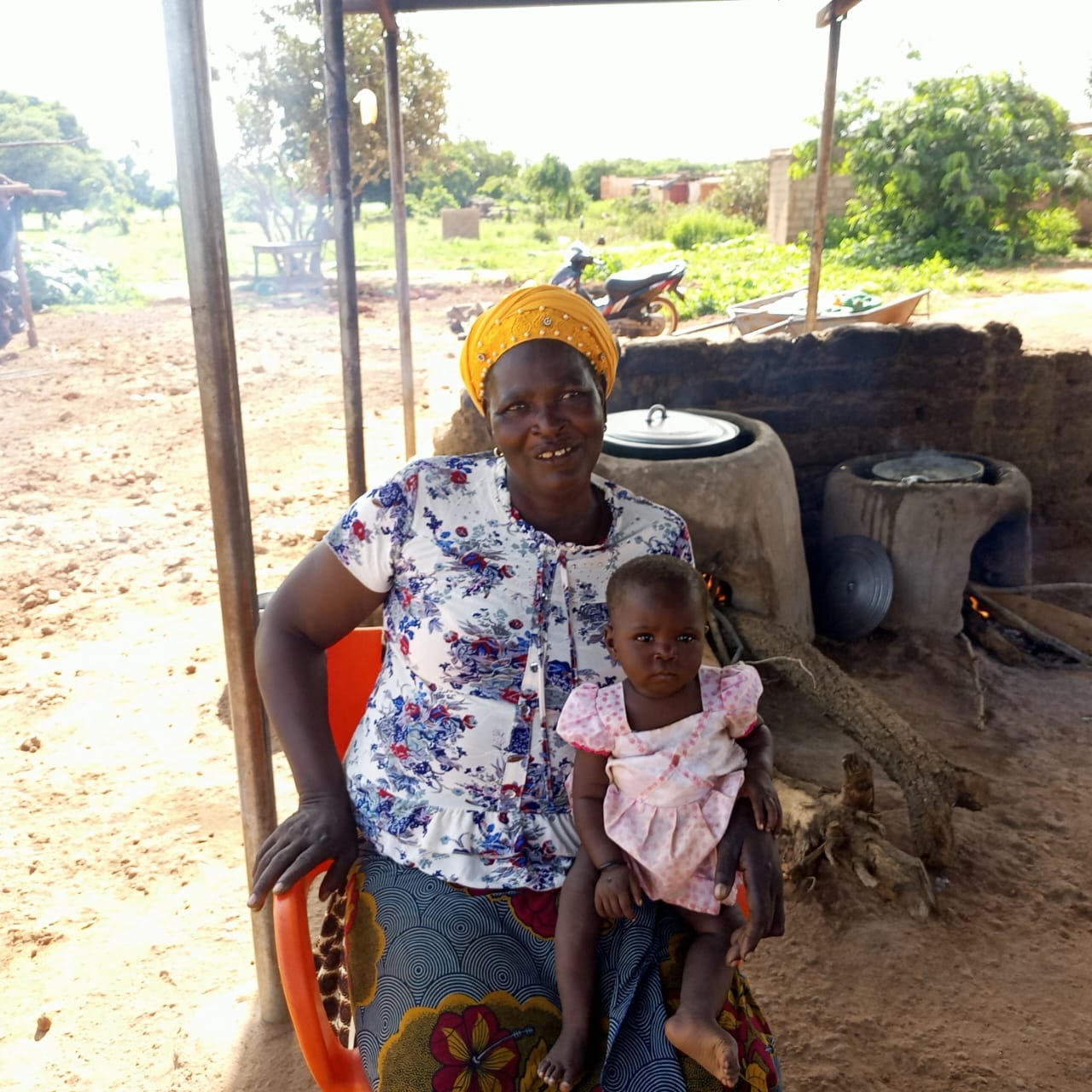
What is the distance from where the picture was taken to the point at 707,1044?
1317 mm

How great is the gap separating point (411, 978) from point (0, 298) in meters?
11.6

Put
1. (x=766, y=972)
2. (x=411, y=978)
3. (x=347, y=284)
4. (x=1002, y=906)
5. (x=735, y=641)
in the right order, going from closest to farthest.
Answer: (x=411, y=978) → (x=766, y=972) → (x=1002, y=906) → (x=735, y=641) → (x=347, y=284)

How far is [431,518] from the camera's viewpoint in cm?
169

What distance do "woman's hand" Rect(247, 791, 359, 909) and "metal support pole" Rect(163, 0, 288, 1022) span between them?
0.38 metres

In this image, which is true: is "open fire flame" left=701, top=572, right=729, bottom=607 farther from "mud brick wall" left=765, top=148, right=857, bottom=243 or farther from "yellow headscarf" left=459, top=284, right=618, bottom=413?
"mud brick wall" left=765, top=148, right=857, bottom=243

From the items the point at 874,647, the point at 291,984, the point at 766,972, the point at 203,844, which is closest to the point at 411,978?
the point at 291,984

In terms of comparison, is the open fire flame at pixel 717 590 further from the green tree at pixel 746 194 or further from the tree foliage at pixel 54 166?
the tree foliage at pixel 54 166

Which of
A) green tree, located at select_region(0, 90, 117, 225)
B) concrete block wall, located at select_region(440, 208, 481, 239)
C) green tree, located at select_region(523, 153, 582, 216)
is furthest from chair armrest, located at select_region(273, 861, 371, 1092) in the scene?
green tree, located at select_region(523, 153, 582, 216)

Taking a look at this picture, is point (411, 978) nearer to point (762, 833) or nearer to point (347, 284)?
point (762, 833)

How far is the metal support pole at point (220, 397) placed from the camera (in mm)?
1607

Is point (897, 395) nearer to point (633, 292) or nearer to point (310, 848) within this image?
point (310, 848)

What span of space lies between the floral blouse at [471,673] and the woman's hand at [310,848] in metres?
0.05

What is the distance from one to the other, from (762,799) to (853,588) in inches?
116

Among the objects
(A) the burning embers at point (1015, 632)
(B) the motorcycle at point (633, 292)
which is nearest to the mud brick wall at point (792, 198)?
(B) the motorcycle at point (633, 292)
